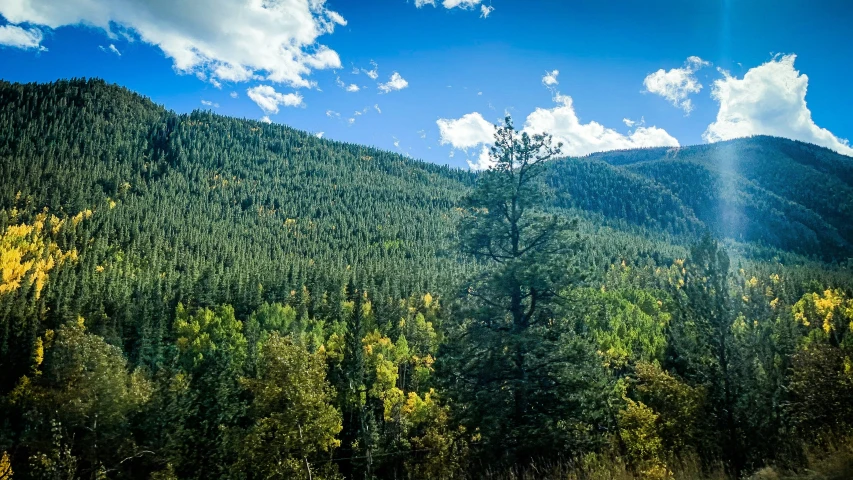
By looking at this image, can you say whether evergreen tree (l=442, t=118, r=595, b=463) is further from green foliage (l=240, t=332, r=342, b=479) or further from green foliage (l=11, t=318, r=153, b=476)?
green foliage (l=11, t=318, r=153, b=476)

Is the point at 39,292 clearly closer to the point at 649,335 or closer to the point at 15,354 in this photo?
the point at 15,354

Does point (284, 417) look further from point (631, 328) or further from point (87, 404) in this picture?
point (631, 328)

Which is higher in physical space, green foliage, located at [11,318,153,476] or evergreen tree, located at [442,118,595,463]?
evergreen tree, located at [442,118,595,463]

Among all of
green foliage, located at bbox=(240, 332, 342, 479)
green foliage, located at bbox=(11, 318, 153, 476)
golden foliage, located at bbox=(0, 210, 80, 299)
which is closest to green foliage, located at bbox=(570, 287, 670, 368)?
green foliage, located at bbox=(240, 332, 342, 479)

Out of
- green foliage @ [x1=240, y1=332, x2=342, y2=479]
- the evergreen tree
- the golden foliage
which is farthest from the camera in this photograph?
the golden foliage

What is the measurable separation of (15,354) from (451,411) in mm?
98472

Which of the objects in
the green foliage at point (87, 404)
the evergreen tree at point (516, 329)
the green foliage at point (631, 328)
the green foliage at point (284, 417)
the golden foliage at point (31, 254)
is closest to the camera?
the evergreen tree at point (516, 329)

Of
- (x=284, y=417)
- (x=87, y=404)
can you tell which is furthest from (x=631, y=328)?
(x=87, y=404)

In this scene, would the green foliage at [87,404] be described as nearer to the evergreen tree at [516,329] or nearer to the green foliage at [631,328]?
the evergreen tree at [516,329]

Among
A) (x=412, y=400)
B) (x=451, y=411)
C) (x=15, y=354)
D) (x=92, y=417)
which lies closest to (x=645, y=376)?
(x=451, y=411)

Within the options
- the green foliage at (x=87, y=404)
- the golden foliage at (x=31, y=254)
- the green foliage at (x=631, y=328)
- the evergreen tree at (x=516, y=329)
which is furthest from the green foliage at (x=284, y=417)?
the golden foliage at (x=31, y=254)

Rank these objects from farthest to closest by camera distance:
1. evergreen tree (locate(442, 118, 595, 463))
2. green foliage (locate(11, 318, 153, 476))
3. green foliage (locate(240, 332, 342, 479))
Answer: green foliage (locate(11, 318, 153, 476))
green foliage (locate(240, 332, 342, 479))
evergreen tree (locate(442, 118, 595, 463))

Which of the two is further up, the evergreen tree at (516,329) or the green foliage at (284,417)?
the evergreen tree at (516,329)

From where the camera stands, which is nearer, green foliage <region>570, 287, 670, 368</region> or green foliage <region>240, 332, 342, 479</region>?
green foliage <region>240, 332, 342, 479</region>
